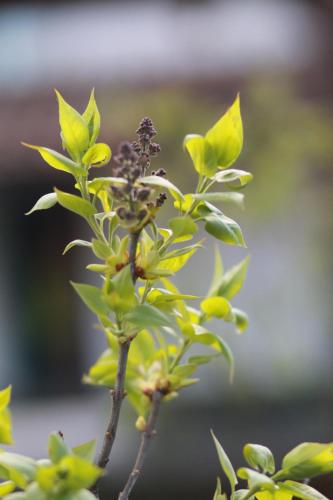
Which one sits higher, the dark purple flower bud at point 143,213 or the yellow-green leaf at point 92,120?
the yellow-green leaf at point 92,120

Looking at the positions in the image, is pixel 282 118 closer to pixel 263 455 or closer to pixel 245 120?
pixel 245 120

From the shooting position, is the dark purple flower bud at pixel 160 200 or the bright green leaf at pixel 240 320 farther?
the bright green leaf at pixel 240 320

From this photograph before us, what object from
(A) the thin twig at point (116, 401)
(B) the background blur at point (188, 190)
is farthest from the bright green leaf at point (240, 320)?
(B) the background blur at point (188, 190)

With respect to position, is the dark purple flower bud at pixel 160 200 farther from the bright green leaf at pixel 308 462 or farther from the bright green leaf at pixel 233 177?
the bright green leaf at pixel 308 462

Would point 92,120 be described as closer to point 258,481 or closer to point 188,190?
point 258,481

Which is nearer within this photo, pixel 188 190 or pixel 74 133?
pixel 74 133

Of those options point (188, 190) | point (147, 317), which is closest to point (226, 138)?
point (147, 317)
